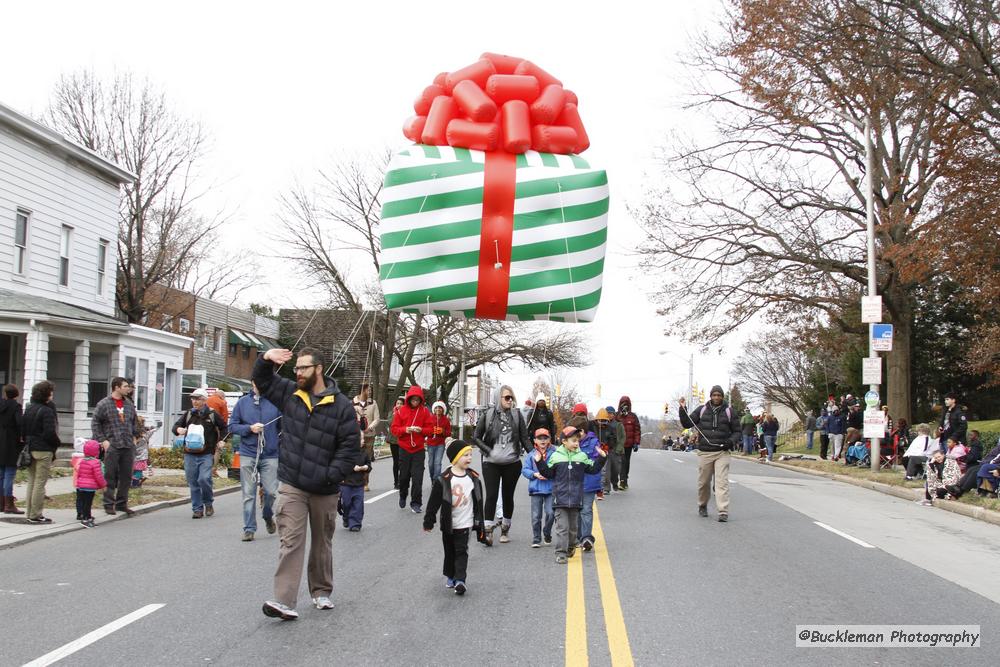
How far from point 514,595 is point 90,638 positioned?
319 centimetres

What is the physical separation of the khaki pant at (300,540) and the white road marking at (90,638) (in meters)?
1.07

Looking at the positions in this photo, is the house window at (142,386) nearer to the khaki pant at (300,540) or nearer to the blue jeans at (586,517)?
the blue jeans at (586,517)

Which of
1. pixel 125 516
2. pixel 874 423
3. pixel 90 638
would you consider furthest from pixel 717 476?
pixel 874 423

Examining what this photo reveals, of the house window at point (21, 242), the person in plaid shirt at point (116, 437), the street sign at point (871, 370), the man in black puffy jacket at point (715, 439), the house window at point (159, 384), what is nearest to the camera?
the person in plaid shirt at point (116, 437)

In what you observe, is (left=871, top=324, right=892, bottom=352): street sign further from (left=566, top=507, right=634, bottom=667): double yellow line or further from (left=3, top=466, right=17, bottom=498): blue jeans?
(left=3, top=466, right=17, bottom=498): blue jeans

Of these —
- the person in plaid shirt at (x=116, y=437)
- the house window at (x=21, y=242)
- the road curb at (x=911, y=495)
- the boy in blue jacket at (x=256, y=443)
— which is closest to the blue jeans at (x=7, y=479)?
the person in plaid shirt at (x=116, y=437)

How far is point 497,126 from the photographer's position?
795 cm

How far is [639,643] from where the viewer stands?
6.06 metres

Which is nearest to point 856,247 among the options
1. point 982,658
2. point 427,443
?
point 427,443

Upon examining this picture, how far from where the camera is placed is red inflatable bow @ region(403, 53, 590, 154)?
791cm

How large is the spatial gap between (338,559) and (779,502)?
30.1 ft

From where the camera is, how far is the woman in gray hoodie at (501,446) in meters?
10.7

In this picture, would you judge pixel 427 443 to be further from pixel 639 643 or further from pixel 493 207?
pixel 639 643

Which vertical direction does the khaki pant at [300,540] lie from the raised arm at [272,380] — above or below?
below
